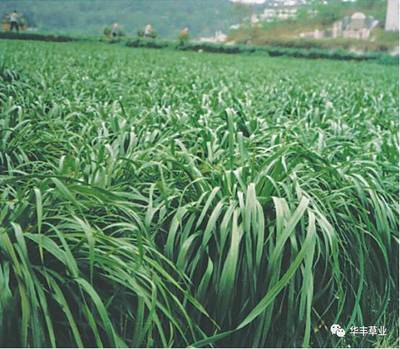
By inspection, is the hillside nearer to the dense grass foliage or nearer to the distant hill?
the distant hill

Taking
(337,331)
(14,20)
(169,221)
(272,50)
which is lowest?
(337,331)

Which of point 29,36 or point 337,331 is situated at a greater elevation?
point 29,36

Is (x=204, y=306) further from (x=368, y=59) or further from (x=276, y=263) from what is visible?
(x=368, y=59)

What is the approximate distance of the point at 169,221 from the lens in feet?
5.85

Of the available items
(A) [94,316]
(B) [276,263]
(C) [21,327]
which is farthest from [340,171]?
(C) [21,327]

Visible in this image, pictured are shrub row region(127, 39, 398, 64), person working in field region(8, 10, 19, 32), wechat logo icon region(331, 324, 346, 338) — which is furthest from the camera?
shrub row region(127, 39, 398, 64)

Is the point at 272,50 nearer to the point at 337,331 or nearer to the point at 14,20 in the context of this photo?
the point at 14,20

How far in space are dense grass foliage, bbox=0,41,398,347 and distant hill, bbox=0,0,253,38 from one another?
0.09 meters

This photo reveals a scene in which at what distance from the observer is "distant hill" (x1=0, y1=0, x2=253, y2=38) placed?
2016 mm

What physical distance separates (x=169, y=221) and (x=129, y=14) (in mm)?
844

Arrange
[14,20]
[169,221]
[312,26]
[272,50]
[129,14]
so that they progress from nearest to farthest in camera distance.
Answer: [169,221], [14,20], [129,14], [312,26], [272,50]

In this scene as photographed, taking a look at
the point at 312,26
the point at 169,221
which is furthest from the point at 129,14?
the point at 312,26

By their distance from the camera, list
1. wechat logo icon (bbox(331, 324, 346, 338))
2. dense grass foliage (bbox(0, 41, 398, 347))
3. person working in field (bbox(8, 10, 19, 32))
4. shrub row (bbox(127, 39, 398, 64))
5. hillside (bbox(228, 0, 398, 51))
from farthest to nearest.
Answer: hillside (bbox(228, 0, 398, 51)), shrub row (bbox(127, 39, 398, 64)), person working in field (bbox(8, 10, 19, 32)), wechat logo icon (bbox(331, 324, 346, 338)), dense grass foliage (bbox(0, 41, 398, 347))

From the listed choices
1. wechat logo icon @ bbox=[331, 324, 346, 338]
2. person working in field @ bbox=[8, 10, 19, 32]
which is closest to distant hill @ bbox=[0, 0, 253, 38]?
person working in field @ bbox=[8, 10, 19, 32]
